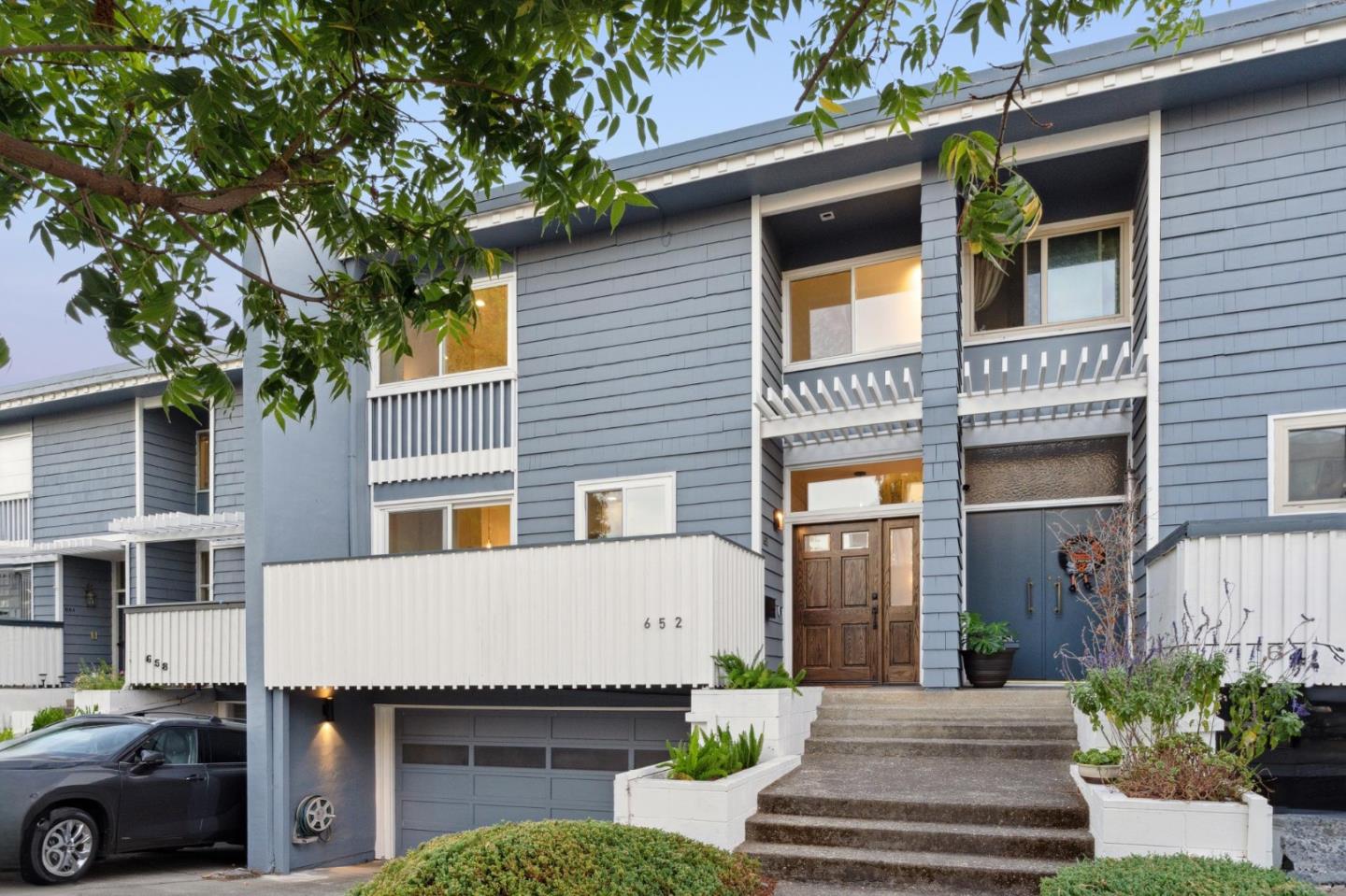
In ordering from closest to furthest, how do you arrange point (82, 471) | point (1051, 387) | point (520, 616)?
point (1051, 387) < point (520, 616) < point (82, 471)

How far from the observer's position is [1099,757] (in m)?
6.63

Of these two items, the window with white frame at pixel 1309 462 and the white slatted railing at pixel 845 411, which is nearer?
the window with white frame at pixel 1309 462

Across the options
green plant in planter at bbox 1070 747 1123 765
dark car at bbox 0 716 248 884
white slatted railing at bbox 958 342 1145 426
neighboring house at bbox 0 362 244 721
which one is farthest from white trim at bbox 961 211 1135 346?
neighboring house at bbox 0 362 244 721

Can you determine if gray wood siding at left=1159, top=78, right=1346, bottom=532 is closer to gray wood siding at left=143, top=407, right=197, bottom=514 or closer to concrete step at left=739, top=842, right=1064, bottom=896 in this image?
concrete step at left=739, top=842, right=1064, bottom=896

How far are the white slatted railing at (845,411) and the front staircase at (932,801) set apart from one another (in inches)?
107

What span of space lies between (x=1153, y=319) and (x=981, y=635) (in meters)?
3.30

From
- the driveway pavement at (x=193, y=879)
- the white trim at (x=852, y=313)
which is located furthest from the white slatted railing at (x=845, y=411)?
the driveway pavement at (x=193, y=879)

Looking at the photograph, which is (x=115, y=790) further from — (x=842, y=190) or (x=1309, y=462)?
(x=1309, y=462)

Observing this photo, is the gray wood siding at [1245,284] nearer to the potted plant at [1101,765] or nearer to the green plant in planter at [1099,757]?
the green plant in planter at [1099,757]

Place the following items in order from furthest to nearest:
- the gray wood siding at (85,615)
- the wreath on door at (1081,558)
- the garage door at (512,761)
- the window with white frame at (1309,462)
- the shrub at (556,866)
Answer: the gray wood siding at (85,615), the garage door at (512,761), the wreath on door at (1081,558), the window with white frame at (1309,462), the shrub at (556,866)

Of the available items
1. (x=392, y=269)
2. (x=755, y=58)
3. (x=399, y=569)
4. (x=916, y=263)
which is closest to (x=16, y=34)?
(x=392, y=269)

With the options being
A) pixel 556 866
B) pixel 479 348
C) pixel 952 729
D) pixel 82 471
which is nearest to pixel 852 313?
pixel 479 348

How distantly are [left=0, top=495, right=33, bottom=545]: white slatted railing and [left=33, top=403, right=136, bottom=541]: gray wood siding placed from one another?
0.53ft

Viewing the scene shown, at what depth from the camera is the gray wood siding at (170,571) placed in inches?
623
